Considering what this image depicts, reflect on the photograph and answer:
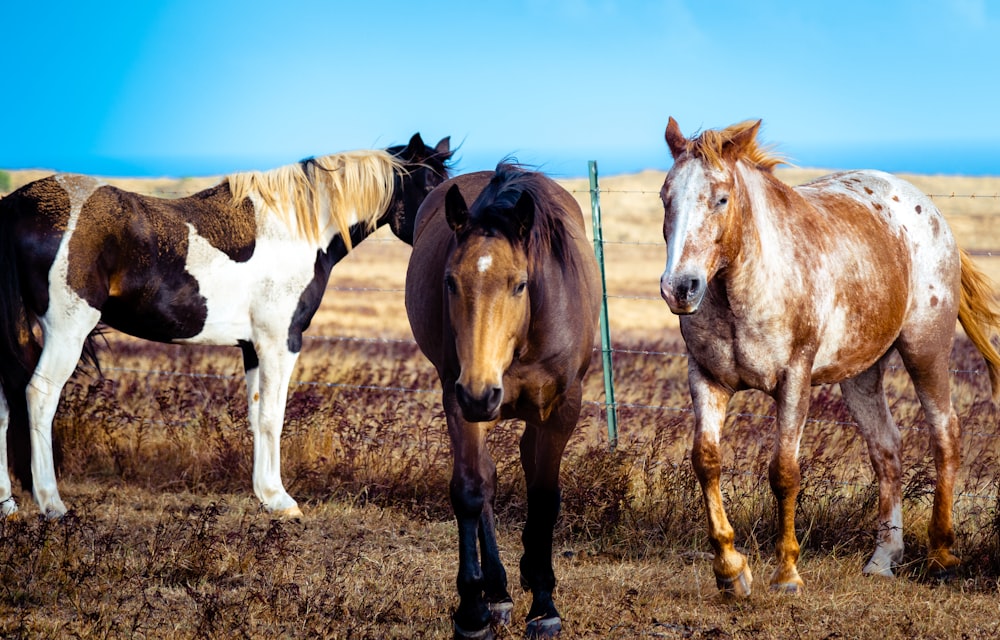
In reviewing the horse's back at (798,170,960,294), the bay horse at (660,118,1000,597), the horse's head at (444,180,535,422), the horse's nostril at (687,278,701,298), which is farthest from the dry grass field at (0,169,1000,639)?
the horse's nostril at (687,278,701,298)

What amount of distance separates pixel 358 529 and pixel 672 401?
4101 mm

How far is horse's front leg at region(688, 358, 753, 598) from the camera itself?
441 cm

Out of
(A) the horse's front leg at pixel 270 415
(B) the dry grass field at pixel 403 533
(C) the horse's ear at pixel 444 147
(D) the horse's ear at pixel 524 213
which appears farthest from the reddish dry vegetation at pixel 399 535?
(C) the horse's ear at pixel 444 147

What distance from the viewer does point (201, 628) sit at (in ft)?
12.6

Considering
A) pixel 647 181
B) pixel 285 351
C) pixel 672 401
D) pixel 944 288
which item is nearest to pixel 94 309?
pixel 285 351

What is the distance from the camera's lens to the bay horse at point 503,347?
A: 3.49 m

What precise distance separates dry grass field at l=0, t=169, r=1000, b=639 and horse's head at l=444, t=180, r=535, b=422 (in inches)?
50.4

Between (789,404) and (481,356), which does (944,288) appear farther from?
(481,356)

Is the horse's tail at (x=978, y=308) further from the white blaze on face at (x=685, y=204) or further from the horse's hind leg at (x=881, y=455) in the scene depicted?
the white blaze on face at (x=685, y=204)

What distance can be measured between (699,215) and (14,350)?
3898mm

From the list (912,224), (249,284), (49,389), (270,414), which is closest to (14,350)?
(49,389)

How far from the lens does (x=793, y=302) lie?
14.1 feet

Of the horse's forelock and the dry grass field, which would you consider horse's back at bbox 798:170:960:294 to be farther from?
the horse's forelock

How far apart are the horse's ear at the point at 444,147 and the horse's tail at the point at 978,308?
3414 millimetres
